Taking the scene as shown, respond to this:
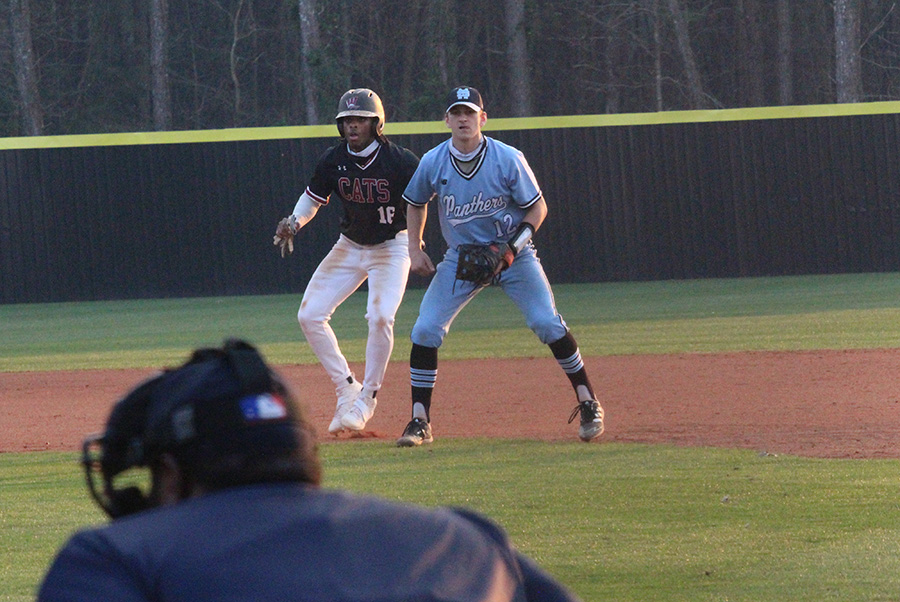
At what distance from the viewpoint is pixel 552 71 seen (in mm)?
39562

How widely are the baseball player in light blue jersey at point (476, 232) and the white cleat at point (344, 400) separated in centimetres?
57

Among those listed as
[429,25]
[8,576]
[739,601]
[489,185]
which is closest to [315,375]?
[489,185]

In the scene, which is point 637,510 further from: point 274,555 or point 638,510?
point 274,555

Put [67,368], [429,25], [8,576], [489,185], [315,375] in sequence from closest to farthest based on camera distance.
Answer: [8,576], [489,185], [315,375], [67,368], [429,25]

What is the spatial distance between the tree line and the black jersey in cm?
2815

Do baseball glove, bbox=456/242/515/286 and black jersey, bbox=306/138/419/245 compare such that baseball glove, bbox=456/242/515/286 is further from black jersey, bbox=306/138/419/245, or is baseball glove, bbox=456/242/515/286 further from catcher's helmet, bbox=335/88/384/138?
catcher's helmet, bbox=335/88/384/138

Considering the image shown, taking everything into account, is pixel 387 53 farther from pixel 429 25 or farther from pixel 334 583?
pixel 334 583

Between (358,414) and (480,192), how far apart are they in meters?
1.68

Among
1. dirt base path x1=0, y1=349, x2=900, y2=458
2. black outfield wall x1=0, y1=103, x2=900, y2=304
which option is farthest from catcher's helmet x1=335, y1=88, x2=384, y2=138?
black outfield wall x1=0, y1=103, x2=900, y2=304

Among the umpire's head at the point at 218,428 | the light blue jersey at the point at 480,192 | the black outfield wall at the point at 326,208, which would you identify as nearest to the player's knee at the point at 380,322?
the light blue jersey at the point at 480,192

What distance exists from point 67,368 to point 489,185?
7.06m

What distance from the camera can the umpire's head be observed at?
1.56 m

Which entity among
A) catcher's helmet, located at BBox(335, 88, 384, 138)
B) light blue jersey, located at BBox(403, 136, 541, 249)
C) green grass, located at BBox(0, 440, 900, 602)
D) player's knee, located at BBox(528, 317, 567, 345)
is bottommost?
green grass, located at BBox(0, 440, 900, 602)

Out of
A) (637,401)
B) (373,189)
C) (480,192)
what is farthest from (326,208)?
(480,192)
